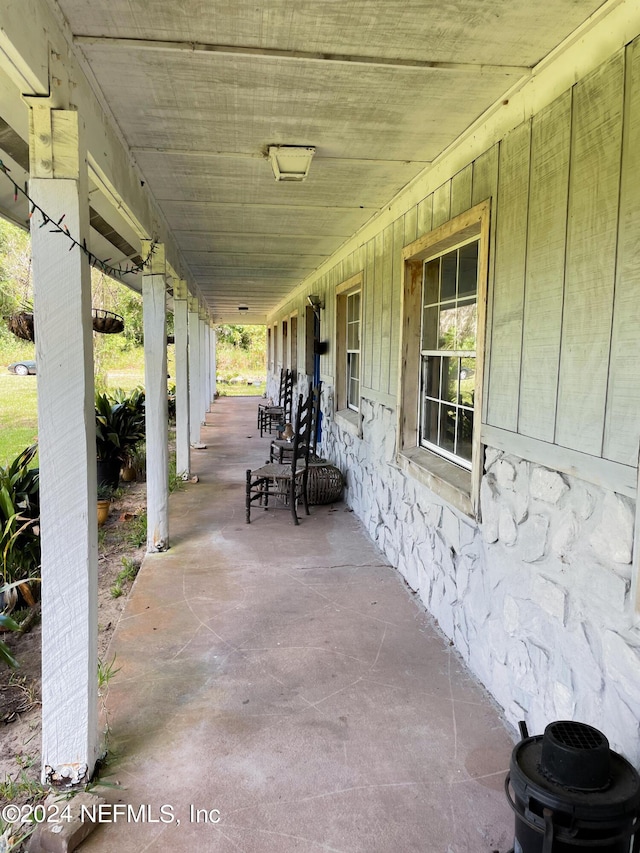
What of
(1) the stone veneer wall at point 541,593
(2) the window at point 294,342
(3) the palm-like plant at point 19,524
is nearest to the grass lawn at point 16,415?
(3) the palm-like plant at point 19,524

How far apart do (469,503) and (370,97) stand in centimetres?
184

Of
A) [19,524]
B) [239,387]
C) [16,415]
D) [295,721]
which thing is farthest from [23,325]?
[239,387]

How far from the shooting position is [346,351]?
625 centimetres

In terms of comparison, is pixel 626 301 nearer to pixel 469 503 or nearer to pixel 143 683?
pixel 469 503

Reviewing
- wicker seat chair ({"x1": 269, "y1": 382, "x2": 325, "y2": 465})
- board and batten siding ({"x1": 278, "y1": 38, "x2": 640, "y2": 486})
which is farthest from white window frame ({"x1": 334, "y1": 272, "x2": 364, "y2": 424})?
board and batten siding ({"x1": 278, "y1": 38, "x2": 640, "y2": 486})

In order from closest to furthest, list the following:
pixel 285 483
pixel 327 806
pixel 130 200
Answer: pixel 327 806 < pixel 130 200 < pixel 285 483

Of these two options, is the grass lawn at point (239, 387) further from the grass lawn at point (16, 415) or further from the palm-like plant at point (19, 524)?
the palm-like plant at point (19, 524)

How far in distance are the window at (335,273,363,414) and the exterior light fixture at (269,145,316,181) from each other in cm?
293

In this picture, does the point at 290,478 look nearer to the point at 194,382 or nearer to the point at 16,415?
the point at 194,382

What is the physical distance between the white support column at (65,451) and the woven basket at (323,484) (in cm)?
363

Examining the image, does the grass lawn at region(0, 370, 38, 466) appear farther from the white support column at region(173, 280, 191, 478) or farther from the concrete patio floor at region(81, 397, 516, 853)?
the concrete patio floor at region(81, 397, 516, 853)

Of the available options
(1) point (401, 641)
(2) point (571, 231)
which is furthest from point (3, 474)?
(2) point (571, 231)

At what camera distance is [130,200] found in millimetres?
3010

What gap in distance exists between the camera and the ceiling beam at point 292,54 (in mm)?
1857
